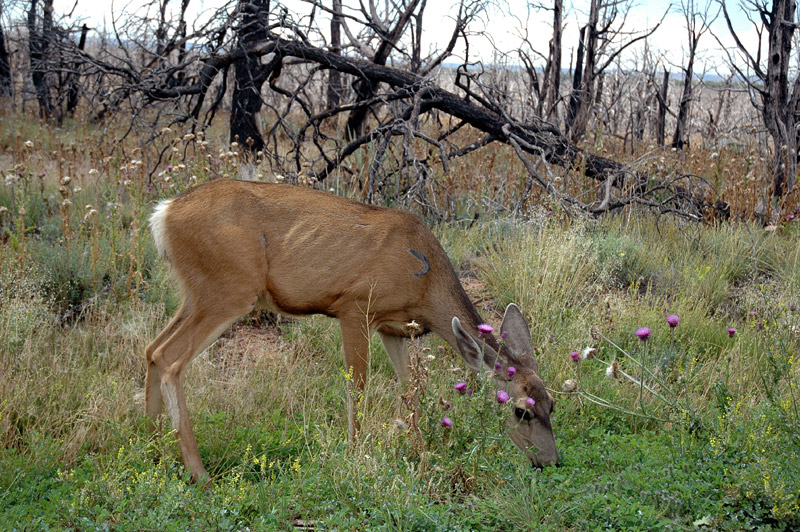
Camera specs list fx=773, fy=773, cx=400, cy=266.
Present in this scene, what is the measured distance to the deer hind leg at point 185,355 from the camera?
14.0 ft

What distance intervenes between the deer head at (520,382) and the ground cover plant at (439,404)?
0.41ft

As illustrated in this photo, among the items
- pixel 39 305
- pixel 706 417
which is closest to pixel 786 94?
pixel 706 417

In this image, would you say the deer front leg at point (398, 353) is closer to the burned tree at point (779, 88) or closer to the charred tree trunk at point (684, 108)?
the burned tree at point (779, 88)

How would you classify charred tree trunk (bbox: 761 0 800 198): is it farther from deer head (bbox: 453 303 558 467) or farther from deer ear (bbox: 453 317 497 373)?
deer ear (bbox: 453 317 497 373)

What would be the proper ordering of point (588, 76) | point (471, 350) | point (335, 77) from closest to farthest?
point (471, 350) < point (588, 76) < point (335, 77)

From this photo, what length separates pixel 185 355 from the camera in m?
4.49

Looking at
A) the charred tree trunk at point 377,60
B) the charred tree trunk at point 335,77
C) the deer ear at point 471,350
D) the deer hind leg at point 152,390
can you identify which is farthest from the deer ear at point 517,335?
the charred tree trunk at point 335,77

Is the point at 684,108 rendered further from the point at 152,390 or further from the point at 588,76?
the point at 152,390

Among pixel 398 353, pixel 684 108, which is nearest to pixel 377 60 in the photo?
pixel 398 353

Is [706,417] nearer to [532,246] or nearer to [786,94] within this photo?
[532,246]

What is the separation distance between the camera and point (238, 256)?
15.1ft

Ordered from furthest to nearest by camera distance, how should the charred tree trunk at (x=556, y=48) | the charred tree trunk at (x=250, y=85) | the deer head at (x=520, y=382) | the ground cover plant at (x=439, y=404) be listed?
the charred tree trunk at (x=556, y=48), the charred tree trunk at (x=250, y=85), the deer head at (x=520, y=382), the ground cover plant at (x=439, y=404)

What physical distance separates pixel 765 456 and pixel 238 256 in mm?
3051

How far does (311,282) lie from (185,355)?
86cm
